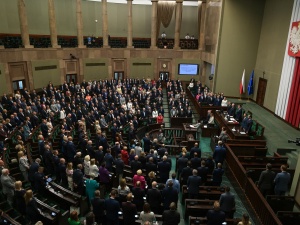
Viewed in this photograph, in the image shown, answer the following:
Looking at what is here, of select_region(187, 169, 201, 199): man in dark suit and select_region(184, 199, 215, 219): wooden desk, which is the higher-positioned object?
select_region(187, 169, 201, 199): man in dark suit

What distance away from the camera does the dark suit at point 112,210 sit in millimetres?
5398

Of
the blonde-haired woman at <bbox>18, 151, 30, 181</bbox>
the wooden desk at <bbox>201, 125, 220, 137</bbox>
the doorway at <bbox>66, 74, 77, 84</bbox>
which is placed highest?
the doorway at <bbox>66, 74, 77, 84</bbox>

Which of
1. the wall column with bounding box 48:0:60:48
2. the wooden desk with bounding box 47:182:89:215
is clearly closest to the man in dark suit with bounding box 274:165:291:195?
the wooden desk with bounding box 47:182:89:215

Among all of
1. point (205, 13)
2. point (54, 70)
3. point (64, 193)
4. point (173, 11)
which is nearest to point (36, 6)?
point (54, 70)

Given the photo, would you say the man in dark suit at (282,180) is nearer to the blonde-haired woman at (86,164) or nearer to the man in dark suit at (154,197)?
the man in dark suit at (154,197)

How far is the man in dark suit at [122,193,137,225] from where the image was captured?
535 cm

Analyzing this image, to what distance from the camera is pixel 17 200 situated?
582cm

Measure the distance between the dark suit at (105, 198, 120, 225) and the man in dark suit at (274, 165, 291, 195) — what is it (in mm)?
4415

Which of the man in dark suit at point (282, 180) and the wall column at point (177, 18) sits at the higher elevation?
the wall column at point (177, 18)

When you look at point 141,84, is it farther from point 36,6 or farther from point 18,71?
point 36,6

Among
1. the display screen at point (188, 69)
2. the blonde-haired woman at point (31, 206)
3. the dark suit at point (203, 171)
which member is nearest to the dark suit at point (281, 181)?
the dark suit at point (203, 171)

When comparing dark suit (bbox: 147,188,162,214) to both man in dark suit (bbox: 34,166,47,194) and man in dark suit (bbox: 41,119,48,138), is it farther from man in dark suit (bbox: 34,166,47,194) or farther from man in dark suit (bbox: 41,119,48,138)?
man in dark suit (bbox: 41,119,48,138)

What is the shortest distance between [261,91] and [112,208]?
47.7 ft

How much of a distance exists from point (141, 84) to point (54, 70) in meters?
7.05
